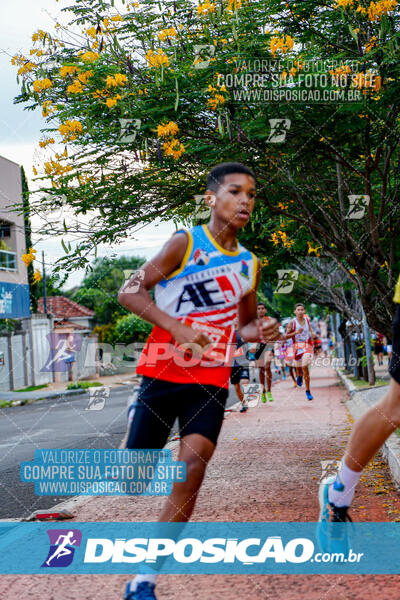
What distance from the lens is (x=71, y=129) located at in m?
6.50

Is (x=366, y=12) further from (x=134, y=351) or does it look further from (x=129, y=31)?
(x=134, y=351)

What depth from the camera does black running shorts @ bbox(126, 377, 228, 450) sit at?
3.00 metres

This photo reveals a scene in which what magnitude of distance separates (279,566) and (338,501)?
79 cm

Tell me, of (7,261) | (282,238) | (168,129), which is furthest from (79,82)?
(7,261)

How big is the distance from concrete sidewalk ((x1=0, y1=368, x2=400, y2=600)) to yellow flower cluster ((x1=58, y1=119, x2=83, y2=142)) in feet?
10.2

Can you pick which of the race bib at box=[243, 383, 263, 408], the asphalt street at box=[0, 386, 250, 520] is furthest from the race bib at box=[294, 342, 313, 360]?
the asphalt street at box=[0, 386, 250, 520]

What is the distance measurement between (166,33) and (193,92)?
636 mm

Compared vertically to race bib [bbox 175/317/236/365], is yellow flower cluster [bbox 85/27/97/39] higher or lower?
higher

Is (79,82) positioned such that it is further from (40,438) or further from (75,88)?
(40,438)

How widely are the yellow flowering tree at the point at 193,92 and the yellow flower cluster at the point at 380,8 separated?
2 centimetres

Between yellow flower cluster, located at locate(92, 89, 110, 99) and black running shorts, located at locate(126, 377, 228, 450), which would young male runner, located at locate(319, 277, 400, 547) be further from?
yellow flower cluster, located at locate(92, 89, 110, 99)

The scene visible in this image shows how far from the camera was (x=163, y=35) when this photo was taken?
6465 millimetres

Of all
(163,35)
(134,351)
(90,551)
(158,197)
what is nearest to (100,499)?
(90,551)

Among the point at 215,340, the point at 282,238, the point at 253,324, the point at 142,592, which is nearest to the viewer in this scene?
the point at 142,592
